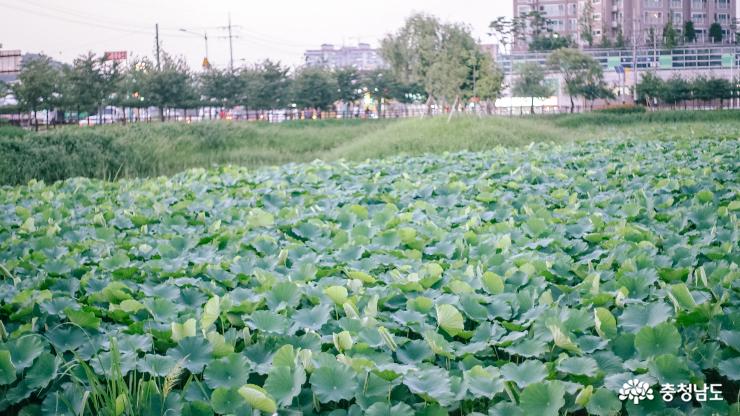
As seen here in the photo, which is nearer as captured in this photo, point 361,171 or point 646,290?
point 646,290

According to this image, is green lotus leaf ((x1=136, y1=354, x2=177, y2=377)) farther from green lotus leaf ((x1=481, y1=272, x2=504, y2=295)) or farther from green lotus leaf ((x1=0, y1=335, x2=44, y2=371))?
green lotus leaf ((x1=481, y1=272, x2=504, y2=295))

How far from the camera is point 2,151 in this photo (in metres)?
11.5

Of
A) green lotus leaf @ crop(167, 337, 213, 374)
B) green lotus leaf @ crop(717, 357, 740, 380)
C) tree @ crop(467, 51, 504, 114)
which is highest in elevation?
tree @ crop(467, 51, 504, 114)

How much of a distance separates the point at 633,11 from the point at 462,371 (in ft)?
250

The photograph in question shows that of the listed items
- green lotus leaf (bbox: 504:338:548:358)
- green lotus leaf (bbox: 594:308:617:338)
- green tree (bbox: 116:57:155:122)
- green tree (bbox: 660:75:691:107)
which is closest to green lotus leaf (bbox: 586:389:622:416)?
green lotus leaf (bbox: 504:338:548:358)

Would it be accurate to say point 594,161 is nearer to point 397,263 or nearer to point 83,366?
point 397,263

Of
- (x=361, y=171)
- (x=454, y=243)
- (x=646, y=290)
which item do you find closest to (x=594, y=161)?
(x=361, y=171)

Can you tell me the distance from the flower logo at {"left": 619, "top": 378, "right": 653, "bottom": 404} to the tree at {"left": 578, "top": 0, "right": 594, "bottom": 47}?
7056 cm

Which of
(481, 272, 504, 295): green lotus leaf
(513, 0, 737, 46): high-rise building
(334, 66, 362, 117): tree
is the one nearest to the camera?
(481, 272, 504, 295): green lotus leaf

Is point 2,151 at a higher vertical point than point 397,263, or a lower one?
higher

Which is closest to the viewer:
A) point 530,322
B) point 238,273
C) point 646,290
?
point 530,322

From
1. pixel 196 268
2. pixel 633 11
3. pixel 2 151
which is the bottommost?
pixel 196 268

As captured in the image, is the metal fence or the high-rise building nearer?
the metal fence

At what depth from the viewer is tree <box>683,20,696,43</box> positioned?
6788 centimetres
